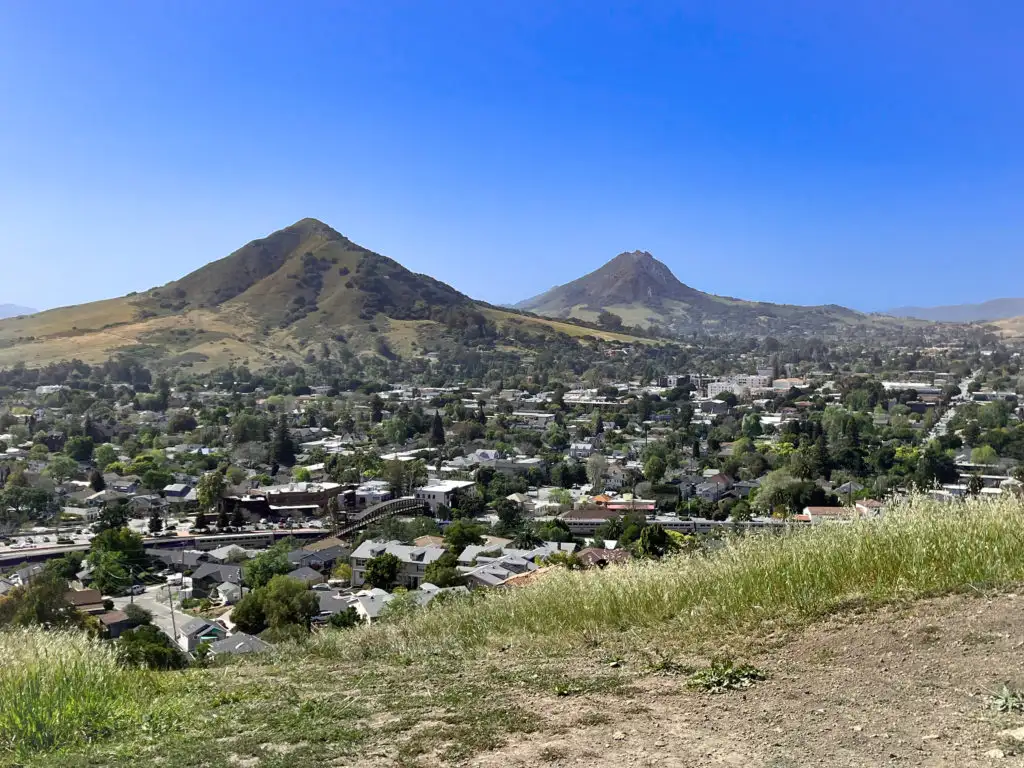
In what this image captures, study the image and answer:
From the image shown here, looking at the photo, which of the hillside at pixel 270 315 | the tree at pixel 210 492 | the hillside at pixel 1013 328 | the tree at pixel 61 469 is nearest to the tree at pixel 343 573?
the tree at pixel 210 492

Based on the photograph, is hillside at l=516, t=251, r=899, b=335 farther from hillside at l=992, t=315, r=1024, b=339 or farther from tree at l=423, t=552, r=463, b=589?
tree at l=423, t=552, r=463, b=589

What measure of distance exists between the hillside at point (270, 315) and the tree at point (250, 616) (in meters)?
62.2

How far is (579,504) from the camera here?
96.9 ft

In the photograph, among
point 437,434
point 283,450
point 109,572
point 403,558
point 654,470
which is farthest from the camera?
point 437,434

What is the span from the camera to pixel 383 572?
18.4m

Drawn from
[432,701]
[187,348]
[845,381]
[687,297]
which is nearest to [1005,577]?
[432,701]

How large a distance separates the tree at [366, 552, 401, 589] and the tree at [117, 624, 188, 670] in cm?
563

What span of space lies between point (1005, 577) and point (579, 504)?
84.8ft

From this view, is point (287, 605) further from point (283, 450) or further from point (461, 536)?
point (283, 450)

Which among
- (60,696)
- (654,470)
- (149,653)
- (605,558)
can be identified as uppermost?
(60,696)

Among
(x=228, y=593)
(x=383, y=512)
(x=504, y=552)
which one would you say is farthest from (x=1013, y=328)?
(x=228, y=593)

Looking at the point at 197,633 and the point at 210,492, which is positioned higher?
the point at 197,633

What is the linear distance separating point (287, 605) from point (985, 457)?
89.9 ft

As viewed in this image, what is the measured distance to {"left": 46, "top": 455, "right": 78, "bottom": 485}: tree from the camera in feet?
118
